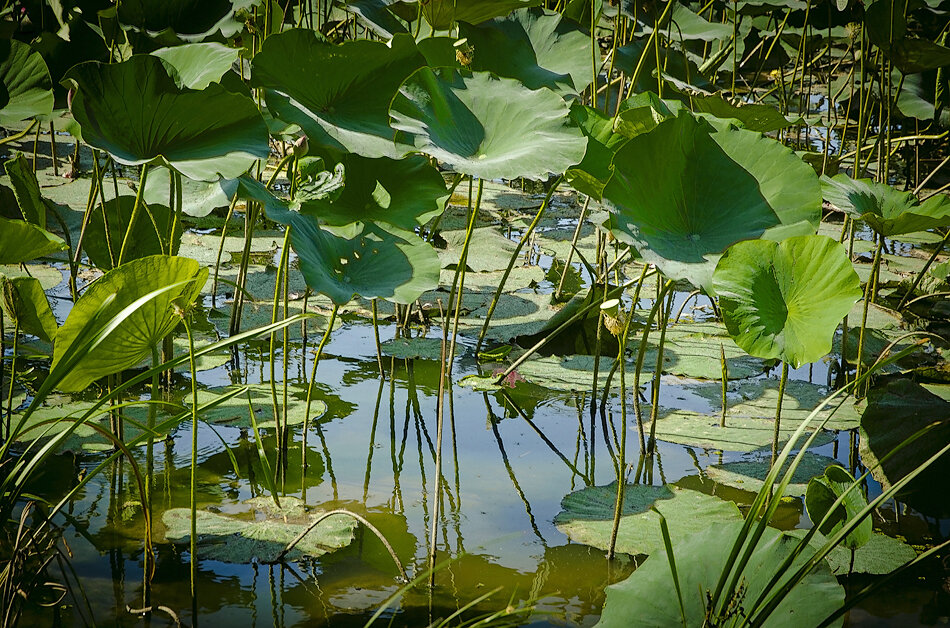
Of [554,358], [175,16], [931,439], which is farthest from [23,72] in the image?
[931,439]

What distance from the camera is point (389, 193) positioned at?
1.94 meters

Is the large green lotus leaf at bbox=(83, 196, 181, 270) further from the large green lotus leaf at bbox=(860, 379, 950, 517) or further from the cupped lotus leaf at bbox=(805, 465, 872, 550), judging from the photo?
the large green lotus leaf at bbox=(860, 379, 950, 517)

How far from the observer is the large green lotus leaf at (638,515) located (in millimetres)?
1479

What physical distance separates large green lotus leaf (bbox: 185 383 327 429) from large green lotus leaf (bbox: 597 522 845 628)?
0.90 m

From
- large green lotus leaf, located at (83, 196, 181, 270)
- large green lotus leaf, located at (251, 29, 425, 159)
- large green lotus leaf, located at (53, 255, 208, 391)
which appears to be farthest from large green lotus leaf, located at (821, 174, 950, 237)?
large green lotus leaf, located at (83, 196, 181, 270)

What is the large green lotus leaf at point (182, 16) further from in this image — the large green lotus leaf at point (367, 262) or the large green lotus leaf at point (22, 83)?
the large green lotus leaf at point (367, 262)

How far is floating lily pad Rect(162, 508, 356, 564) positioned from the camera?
54.2 inches

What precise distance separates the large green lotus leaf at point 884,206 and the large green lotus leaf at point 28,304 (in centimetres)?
159

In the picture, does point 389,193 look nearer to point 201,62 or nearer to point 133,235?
point 201,62

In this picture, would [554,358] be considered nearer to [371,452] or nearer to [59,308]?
[371,452]

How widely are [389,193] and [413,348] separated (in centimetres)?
56

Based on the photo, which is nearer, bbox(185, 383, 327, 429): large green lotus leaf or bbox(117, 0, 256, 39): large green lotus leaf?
bbox(185, 383, 327, 429): large green lotus leaf

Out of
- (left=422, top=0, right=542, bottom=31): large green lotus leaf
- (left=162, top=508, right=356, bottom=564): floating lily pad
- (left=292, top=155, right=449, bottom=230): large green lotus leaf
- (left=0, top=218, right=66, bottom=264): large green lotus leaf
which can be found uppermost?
(left=422, top=0, right=542, bottom=31): large green lotus leaf

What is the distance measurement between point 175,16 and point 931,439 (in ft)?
6.79
